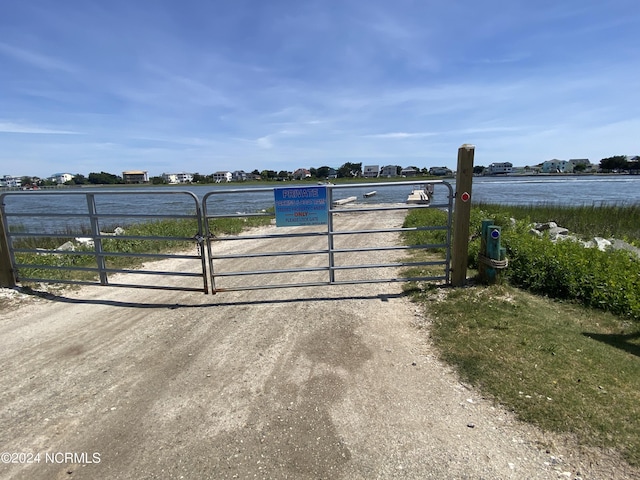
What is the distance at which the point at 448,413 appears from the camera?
117 inches

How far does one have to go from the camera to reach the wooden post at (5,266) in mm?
6336

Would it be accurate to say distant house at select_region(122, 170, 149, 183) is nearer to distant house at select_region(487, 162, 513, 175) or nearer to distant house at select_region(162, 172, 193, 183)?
distant house at select_region(162, 172, 193, 183)

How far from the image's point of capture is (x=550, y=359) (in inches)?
141

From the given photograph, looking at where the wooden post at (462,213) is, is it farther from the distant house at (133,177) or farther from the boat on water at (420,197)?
the distant house at (133,177)

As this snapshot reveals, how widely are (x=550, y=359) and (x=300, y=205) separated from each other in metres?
4.01

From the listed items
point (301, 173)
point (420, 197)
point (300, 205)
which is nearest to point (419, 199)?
point (420, 197)

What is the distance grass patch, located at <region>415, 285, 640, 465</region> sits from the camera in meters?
2.75

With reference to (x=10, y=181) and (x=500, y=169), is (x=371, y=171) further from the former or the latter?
(x=10, y=181)

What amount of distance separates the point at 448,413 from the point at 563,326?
8.20ft

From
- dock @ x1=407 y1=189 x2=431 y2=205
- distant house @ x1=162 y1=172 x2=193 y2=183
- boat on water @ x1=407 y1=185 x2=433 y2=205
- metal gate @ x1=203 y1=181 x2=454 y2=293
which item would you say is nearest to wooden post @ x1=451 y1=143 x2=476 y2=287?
metal gate @ x1=203 y1=181 x2=454 y2=293

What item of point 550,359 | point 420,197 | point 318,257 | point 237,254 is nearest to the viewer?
point 550,359

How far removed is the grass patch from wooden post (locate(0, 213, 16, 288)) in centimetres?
747

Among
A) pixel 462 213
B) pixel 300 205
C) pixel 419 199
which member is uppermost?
pixel 300 205

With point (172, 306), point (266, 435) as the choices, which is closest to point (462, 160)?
point (266, 435)
